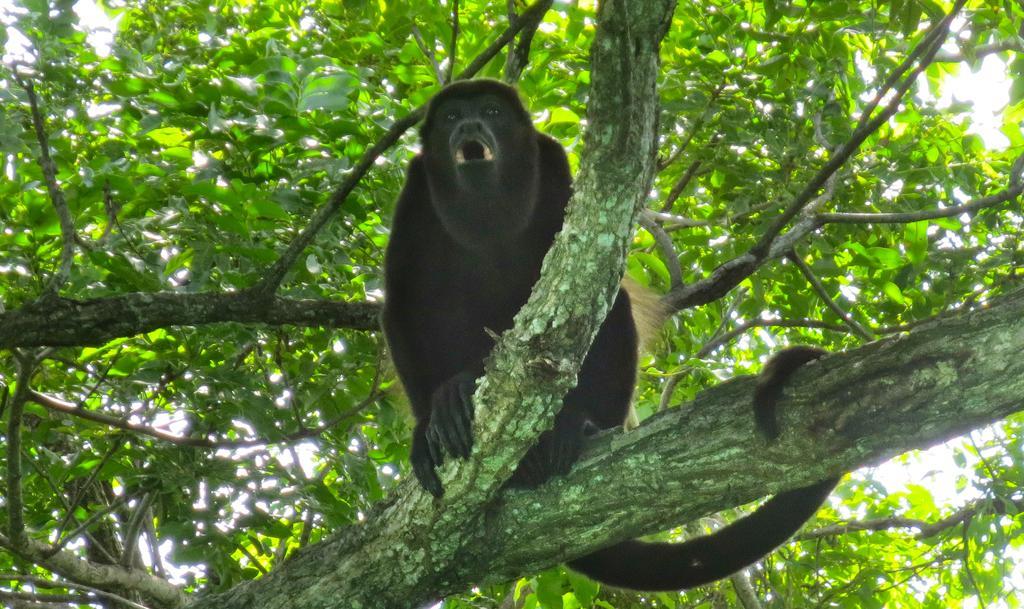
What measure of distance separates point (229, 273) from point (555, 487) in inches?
51.9

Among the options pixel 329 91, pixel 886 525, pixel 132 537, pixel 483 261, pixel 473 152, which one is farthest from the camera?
pixel 886 525

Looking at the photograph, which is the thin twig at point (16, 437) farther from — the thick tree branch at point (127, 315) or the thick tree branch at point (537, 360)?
the thick tree branch at point (537, 360)

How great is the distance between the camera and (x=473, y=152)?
3354 mm

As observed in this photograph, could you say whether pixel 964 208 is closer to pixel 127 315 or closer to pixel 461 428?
pixel 461 428

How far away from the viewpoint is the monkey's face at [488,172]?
330cm

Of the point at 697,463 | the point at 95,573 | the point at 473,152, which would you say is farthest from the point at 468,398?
the point at 95,573

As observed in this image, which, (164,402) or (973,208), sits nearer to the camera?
(973,208)

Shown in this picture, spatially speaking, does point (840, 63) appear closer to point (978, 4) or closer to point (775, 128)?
point (775, 128)

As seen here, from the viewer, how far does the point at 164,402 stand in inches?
142

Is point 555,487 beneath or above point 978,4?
beneath

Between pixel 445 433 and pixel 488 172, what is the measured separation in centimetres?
114

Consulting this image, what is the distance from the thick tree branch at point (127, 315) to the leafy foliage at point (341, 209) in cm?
7

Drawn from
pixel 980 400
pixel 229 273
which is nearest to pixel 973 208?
pixel 980 400

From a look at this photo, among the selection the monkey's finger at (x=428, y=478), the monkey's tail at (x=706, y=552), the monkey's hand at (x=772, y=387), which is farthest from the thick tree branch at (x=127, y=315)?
the monkey's hand at (x=772, y=387)
